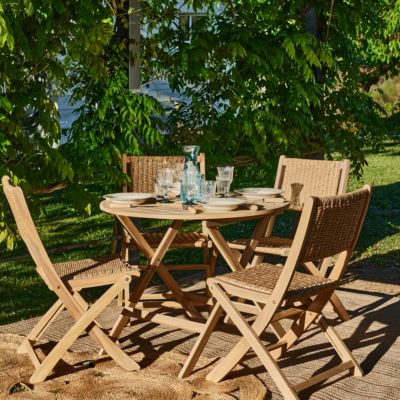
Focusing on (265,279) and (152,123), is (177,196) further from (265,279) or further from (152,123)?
(152,123)

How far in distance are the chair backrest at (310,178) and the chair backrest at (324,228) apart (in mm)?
1657

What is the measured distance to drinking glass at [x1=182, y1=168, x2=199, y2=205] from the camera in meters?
4.96

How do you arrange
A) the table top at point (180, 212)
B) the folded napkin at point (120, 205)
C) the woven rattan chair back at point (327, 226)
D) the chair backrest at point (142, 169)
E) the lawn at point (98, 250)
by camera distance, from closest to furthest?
1. the woven rattan chair back at point (327, 226)
2. the table top at point (180, 212)
3. the folded napkin at point (120, 205)
4. the chair backrest at point (142, 169)
5. the lawn at point (98, 250)

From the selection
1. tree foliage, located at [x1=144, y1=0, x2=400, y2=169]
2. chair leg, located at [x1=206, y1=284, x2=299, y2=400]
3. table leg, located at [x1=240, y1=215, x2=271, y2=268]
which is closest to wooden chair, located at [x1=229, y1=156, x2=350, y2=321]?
table leg, located at [x1=240, y1=215, x2=271, y2=268]

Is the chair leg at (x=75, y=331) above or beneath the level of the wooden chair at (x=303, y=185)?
beneath

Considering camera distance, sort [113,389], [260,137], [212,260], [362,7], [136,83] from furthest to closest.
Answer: [362,7] → [260,137] → [136,83] → [212,260] → [113,389]

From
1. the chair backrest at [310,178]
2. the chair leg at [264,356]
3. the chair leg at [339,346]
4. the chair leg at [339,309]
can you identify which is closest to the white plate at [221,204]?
the chair leg at [264,356]

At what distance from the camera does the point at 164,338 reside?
534cm

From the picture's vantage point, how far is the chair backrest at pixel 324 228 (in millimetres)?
3951

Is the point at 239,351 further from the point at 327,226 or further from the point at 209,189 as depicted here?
the point at 209,189

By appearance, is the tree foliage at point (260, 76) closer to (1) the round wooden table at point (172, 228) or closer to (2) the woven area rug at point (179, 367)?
(1) the round wooden table at point (172, 228)

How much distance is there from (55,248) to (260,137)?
2.65 m

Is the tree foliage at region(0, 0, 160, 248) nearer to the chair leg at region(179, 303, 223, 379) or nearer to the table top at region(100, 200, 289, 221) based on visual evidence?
the table top at region(100, 200, 289, 221)

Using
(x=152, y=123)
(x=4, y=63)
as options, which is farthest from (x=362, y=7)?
(x=4, y=63)
